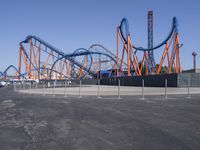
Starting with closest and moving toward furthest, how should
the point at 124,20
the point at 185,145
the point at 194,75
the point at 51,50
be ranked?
the point at 185,145, the point at 194,75, the point at 124,20, the point at 51,50

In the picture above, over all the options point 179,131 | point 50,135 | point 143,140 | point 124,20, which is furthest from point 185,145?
point 124,20

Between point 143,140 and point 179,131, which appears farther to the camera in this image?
point 179,131

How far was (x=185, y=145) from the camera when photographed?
4340 millimetres

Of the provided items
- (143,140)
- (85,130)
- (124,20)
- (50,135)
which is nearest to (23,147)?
(50,135)

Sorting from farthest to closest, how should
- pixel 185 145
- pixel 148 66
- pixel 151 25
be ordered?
pixel 151 25
pixel 148 66
pixel 185 145

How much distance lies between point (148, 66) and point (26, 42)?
1510 inches

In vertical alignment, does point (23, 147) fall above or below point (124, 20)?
below

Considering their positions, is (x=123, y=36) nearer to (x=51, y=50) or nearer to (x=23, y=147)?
(x=51, y=50)

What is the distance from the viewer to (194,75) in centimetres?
3138

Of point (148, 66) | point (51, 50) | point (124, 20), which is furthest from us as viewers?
point (51, 50)

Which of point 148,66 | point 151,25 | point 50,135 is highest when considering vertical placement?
point 151,25

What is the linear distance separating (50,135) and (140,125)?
2.40m

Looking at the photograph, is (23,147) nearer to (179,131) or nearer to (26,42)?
(179,131)

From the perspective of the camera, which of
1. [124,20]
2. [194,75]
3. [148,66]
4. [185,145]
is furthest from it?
[148,66]
